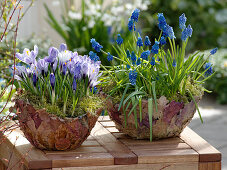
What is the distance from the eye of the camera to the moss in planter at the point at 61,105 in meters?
1.92

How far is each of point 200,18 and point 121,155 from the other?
5.44 meters

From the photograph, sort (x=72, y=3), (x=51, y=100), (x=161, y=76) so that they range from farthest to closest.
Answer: (x=72, y=3) < (x=161, y=76) < (x=51, y=100)

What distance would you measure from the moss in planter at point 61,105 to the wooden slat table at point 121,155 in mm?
161

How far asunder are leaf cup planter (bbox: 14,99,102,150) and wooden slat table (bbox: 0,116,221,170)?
39 mm

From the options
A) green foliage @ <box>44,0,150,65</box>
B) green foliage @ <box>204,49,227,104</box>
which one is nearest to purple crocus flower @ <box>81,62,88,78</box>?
green foliage @ <box>44,0,150,65</box>

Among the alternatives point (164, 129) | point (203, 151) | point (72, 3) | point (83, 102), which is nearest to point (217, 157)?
point (203, 151)

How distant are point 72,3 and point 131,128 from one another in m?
3.55

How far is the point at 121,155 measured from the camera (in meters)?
1.93

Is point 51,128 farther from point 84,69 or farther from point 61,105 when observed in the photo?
point 84,69

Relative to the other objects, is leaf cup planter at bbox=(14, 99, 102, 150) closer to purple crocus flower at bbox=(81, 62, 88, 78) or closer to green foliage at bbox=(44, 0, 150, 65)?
purple crocus flower at bbox=(81, 62, 88, 78)

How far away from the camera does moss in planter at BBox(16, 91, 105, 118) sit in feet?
6.31

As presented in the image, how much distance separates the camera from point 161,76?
6.83ft

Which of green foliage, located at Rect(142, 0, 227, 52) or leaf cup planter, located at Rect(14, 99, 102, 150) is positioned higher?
green foliage, located at Rect(142, 0, 227, 52)

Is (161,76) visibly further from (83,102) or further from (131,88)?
(83,102)
